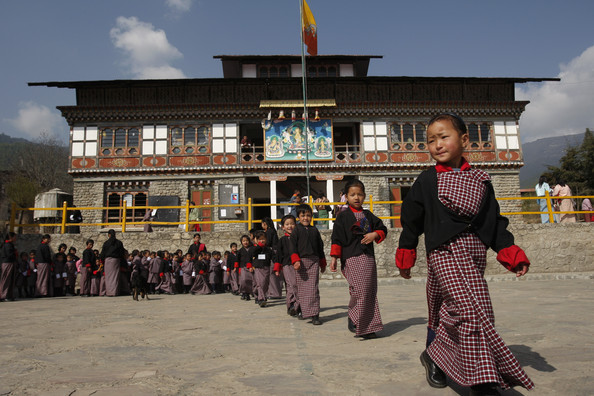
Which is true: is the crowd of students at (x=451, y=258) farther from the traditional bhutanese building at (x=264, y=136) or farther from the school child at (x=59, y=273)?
the traditional bhutanese building at (x=264, y=136)

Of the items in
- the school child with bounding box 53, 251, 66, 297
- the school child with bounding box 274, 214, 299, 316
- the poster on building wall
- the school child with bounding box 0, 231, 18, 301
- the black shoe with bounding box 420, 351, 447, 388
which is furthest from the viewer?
the poster on building wall

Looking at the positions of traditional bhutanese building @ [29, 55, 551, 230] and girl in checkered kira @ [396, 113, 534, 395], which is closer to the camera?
girl in checkered kira @ [396, 113, 534, 395]

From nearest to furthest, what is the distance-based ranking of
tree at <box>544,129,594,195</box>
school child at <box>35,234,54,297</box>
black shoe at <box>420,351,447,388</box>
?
black shoe at <box>420,351,447,388</box>, school child at <box>35,234,54,297</box>, tree at <box>544,129,594,195</box>

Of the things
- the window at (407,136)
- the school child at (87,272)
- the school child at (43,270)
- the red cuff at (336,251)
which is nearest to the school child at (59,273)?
the school child at (43,270)

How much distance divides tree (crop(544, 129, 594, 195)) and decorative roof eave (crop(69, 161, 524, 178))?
15.1 m

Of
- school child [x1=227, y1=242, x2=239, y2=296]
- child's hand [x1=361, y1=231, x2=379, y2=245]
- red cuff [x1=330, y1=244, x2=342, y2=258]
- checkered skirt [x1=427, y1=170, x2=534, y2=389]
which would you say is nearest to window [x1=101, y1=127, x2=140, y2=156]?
school child [x1=227, y1=242, x2=239, y2=296]

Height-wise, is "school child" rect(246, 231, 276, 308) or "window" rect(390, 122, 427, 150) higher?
"window" rect(390, 122, 427, 150)

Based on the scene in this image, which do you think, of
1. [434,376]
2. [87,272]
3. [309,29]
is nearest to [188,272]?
[87,272]

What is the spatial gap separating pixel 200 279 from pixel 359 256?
27.5ft

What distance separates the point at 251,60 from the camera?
1033 inches

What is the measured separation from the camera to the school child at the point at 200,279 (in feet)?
39.2

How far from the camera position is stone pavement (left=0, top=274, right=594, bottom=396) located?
2686 millimetres

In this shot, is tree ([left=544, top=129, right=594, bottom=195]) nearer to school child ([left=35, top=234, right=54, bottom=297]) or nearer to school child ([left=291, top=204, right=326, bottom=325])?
school child ([left=291, top=204, right=326, bottom=325])

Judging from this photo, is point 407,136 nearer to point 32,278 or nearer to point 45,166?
point 32,278
